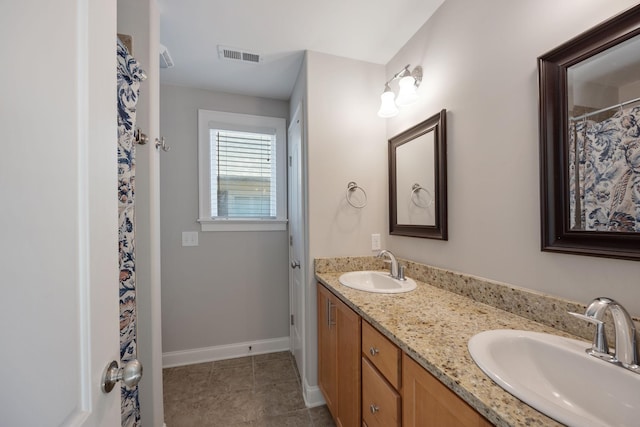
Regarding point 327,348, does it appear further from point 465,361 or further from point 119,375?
point 119,375

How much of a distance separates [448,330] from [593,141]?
77 centimetres

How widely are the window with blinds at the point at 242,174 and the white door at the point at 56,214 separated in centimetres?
188

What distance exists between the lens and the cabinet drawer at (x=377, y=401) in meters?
0.88

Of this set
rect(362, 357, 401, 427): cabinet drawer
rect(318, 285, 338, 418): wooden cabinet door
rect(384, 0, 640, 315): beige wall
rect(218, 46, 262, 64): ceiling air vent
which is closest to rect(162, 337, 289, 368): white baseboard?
rect(318, 285, 338, 418): wooden cabinet door

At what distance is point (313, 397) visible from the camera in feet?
5.74

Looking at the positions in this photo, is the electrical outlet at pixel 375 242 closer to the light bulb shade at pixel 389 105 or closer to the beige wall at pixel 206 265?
the light bulb shade at pixel 389 105

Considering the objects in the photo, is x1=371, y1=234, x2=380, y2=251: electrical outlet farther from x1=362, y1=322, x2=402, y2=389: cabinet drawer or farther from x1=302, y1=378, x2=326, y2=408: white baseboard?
x1=302, y1=378, x2=326, y2=408: white baseboard

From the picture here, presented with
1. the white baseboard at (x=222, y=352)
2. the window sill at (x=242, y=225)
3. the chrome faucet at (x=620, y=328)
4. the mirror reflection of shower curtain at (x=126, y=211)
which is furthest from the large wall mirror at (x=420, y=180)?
the white baseboard at (x=222, y=352)

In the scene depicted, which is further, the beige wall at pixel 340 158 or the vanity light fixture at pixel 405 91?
the beige wall at pixel 340 158

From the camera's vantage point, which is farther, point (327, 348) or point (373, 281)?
point (373, 281)

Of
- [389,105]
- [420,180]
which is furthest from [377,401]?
[389,105]

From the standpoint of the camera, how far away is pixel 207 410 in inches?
67.1

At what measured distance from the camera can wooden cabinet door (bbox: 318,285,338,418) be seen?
4.74 ft

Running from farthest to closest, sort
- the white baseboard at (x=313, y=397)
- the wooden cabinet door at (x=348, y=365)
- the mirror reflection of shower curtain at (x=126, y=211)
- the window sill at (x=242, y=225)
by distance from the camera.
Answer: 1. the window sill at (x=242, y=225)
2. the white baseboard at (x=313, y=397)
3. the wooden cabinet door at (x=348, y=365)
4. the mirror reflection of shower curtain at (x=126, y=211)
